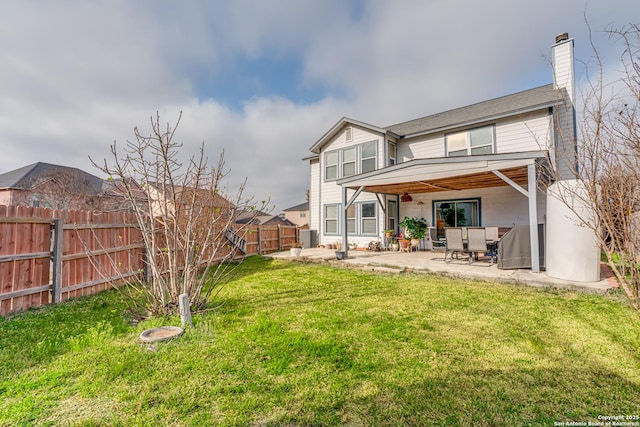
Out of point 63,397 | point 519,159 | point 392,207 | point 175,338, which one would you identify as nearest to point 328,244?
point 392,207

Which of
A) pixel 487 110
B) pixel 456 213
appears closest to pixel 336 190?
pixel 456 213

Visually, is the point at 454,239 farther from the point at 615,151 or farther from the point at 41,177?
the point at 41,177

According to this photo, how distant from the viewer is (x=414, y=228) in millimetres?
11344

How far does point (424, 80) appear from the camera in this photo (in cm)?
1154

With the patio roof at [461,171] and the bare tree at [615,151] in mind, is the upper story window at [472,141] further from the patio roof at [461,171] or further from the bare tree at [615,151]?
the bare tree at [615,151]

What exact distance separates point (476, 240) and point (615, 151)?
15.3 feet

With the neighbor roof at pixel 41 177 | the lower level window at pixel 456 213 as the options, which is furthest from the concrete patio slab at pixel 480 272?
the neighbor roof at pixel 41 177

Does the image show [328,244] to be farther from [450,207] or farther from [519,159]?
[519,159]

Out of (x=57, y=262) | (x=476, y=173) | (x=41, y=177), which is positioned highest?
(x=41, y=177)

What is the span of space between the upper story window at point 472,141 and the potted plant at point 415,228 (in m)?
3.04

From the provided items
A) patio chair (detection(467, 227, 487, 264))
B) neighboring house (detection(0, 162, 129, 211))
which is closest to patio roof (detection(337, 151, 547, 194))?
patio chair (detection(467, 227, 487, 264))

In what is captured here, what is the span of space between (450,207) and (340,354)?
10264 mm

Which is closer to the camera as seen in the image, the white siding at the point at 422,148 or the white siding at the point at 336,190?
the white siding at the point at 422,148

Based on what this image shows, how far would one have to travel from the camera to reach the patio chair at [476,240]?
23.8 ft
